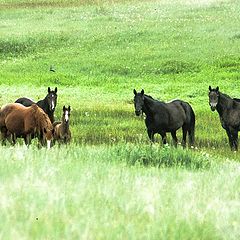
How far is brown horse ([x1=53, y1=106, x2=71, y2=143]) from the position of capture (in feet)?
59.2

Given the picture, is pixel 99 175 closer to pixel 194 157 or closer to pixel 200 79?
pixel 194 157

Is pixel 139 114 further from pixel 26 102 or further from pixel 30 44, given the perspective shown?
pixel 30 44

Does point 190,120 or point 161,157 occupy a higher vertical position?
point 161,157

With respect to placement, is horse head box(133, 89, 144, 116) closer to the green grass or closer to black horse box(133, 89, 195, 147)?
black horse box(133, 89, 195, 147)

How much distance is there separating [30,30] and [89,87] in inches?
1157

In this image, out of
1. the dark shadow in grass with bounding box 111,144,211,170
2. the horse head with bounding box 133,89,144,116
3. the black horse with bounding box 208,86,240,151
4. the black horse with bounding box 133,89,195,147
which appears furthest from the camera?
the black horse with bounding box 208,86,240,151

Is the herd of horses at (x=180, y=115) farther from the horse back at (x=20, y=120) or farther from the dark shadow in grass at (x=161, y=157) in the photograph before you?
the dark shadow in grass at (x=161, y=157)

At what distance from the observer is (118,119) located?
26.9 metres

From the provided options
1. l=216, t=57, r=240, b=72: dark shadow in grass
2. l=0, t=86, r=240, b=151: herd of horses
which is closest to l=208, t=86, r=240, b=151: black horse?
l=0, t=86, r=240, b=151: herd of horses

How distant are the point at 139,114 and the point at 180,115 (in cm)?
234

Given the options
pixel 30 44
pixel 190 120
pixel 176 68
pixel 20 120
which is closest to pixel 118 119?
pixel 190 120

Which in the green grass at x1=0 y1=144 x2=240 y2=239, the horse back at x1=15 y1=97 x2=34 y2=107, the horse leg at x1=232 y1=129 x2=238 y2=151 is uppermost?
the green grass at x1=0 y1=144 x2=240 y2=239

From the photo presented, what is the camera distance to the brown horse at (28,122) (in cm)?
1511

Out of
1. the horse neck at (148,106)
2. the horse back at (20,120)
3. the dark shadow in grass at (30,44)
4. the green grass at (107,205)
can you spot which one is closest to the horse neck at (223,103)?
the horse neck at (148,106)
